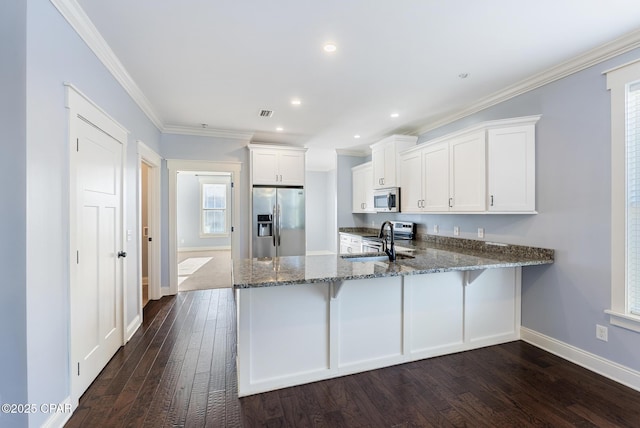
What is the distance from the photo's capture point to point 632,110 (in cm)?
218

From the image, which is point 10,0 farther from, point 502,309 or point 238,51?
point 502,309

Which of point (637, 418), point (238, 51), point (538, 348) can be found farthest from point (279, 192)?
point (637, 418)

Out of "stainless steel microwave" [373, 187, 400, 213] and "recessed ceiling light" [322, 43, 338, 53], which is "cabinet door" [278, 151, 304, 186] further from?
"recessed ceiling light" [322, 43, 338, 53]

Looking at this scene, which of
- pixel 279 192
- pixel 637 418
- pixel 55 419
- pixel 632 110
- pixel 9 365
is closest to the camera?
pixel 9 365

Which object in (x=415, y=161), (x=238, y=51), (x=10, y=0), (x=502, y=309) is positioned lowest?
(x=502, y=309)

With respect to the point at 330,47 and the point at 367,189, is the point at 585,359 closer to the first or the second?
the point at 330,47

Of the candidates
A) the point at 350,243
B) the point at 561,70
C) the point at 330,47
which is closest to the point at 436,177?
the point at 561,70

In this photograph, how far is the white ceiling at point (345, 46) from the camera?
1.87 metres

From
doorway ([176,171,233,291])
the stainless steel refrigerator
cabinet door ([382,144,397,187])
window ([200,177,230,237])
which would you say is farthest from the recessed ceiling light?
window ([200,177,230,237])

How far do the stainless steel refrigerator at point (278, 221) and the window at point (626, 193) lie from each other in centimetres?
395

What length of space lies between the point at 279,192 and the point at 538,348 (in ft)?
13.2

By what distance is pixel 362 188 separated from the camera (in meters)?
5.78

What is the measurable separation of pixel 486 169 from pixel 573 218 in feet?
2.80

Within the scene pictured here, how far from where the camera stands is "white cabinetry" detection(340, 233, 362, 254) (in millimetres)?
5203
